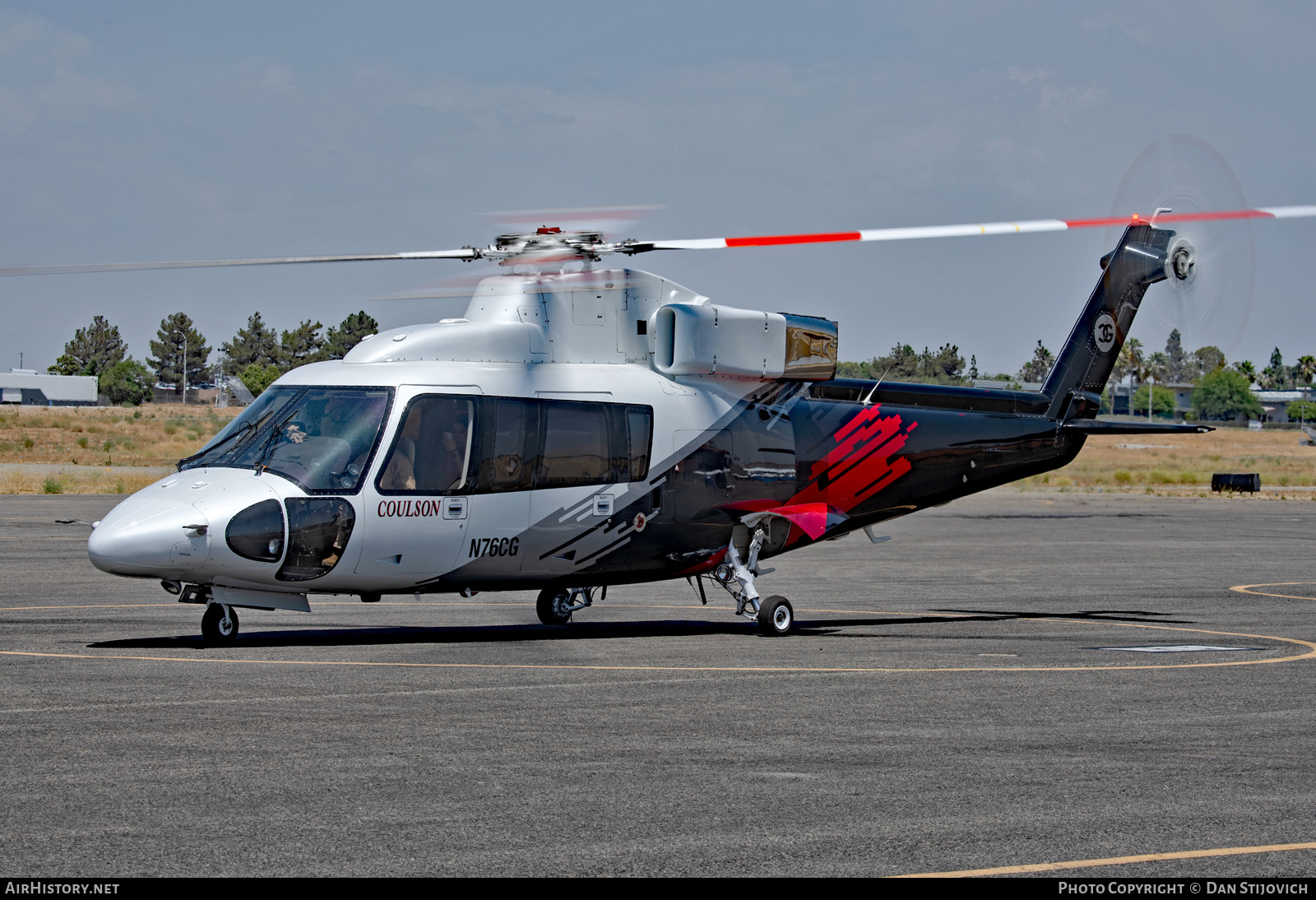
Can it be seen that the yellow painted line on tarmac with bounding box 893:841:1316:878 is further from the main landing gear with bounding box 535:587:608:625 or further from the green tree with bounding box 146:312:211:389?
the green tree with bounding box 146:312:211:389

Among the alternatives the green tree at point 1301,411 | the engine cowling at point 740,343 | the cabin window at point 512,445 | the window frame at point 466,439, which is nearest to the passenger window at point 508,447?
the cabin window at point 512,445

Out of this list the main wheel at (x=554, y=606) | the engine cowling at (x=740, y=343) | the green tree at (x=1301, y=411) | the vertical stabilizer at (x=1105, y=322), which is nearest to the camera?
the engine cowling at (x=740, y=343)

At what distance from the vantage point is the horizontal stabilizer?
19.3 metres

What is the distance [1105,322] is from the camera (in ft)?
68.9

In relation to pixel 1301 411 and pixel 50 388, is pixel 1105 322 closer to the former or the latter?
pixel 50 388

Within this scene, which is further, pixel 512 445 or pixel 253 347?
pixel 253 347

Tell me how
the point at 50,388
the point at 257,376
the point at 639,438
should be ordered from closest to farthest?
the point at 639,438, the point at 257,376, the point at 50,388

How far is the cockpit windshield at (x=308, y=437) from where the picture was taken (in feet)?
45.4

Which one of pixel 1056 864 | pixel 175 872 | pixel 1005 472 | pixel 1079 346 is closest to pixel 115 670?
pixel 175 872

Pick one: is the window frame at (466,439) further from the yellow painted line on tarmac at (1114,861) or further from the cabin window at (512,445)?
the yellow painted line on tarmac at (1114,861)

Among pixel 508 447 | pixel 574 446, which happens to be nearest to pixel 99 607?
pixel 508 447

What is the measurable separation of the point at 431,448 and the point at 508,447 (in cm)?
96
